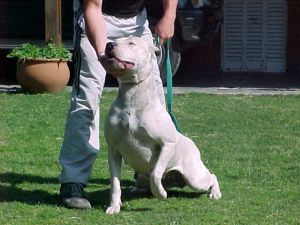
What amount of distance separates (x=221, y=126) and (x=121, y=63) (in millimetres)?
4205

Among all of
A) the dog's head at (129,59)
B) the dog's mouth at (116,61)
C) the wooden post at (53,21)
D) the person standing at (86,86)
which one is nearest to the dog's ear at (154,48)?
the dog's head at (129,59)

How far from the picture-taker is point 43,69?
40.8ft

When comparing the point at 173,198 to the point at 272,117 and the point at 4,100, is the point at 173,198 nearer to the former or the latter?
the point at 272,117

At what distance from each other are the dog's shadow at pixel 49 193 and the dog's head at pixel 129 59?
87 cm

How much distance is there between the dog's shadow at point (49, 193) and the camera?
6289 millimetres

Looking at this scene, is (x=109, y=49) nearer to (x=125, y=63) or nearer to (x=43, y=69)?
(x=125, y=63)

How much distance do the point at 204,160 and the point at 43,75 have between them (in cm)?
501

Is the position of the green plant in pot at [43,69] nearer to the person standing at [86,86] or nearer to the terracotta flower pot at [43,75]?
the terracotta flower pot at [43,75]

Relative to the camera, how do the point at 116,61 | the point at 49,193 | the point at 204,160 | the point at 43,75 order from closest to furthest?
the point at 116,61 → the point at 49,193 → the point at 204,160 → the point at 43,75

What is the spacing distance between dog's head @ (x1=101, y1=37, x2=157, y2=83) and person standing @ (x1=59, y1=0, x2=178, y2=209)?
1.06ft

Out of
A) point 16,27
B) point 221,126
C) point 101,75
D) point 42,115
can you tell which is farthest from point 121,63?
point 16,27

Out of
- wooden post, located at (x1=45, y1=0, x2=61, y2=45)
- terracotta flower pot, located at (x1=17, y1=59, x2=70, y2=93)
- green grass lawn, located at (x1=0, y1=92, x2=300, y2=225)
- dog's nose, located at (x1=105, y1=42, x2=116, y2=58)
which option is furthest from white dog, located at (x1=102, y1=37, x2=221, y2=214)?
wooden post, located at (x1=45, y1=0, x2=61, y2=45)

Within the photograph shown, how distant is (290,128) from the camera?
9523 millimetres

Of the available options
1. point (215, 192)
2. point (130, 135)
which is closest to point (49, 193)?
point (130, 135)
